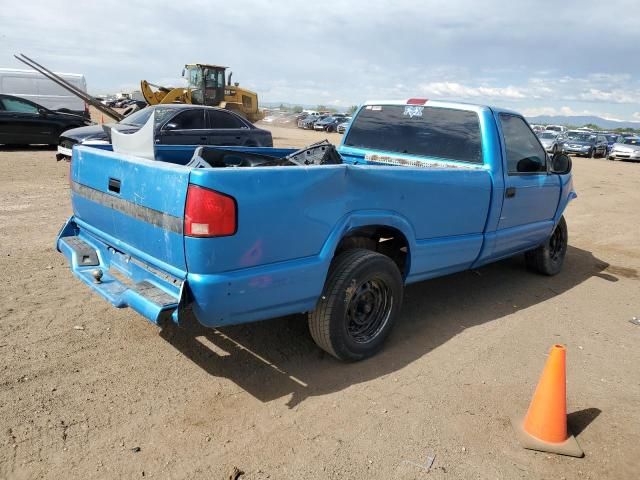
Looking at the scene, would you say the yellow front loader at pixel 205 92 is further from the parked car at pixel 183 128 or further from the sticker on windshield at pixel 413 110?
the sticker on windshield at pixel 413 110

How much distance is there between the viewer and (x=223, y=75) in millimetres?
23625

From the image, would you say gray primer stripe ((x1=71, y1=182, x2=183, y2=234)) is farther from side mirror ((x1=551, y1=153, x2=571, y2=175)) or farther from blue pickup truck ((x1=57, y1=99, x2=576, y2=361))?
side mirror ((x1=551, y1=153, x2=571, y2=175))

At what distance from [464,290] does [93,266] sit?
3.58 m

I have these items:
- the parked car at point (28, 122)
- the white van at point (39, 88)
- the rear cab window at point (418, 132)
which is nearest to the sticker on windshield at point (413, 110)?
the rear cab window at point (418, 132)

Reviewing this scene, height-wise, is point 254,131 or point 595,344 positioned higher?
point 254,131

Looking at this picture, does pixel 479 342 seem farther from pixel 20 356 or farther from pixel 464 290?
pixel 20 356

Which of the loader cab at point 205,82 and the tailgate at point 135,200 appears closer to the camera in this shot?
the tailgate at point 135,200

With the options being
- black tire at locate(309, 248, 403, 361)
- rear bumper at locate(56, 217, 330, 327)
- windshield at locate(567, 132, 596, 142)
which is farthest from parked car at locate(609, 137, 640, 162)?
rear bumper at locate(56, 217, 330, 327)

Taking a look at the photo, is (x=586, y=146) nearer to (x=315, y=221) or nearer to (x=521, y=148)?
(x=521, y=148)

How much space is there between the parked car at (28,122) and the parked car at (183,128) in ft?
13.1

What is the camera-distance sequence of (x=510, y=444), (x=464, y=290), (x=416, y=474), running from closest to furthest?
(x=416, y=474), (x=510, y=444), (x=464, y=290)

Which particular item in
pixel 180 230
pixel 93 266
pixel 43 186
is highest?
pixel 180 230

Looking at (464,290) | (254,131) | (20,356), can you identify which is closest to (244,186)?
(20,356)

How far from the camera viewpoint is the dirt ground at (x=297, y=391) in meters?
2.54
